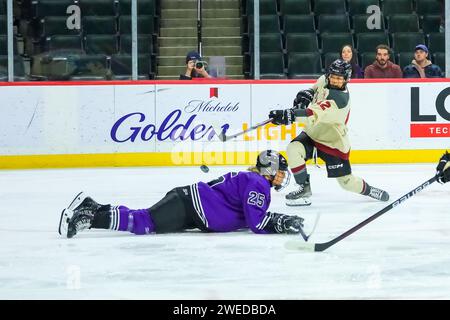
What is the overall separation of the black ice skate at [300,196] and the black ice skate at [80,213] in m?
2.05

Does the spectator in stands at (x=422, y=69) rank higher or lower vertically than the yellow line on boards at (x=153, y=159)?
higher

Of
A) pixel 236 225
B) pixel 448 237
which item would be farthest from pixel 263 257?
pixel 448 237

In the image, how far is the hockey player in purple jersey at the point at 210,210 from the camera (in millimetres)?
5977

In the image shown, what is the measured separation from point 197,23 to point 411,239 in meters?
5.53

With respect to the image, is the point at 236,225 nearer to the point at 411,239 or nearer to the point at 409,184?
the point at 411,239

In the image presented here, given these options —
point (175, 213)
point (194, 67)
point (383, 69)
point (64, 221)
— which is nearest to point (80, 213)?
point (64, 221)

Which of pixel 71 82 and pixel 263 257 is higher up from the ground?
pixel 71 82

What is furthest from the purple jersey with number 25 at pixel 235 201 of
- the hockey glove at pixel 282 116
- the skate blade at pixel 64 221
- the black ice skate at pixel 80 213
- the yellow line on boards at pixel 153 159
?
the yellow line on boards at pixel 153 159

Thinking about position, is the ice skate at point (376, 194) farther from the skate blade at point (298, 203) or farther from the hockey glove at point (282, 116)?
the hockey glove at point (282, 116)

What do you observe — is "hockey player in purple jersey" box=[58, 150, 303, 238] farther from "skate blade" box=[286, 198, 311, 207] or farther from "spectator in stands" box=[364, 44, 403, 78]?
"spectator in stands" box=[364, 44, 403, 78]

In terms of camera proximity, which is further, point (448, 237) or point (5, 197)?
point (5, 197)

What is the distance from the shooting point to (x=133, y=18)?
35.0 ft

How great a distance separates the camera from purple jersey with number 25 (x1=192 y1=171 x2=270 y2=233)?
5934 mm

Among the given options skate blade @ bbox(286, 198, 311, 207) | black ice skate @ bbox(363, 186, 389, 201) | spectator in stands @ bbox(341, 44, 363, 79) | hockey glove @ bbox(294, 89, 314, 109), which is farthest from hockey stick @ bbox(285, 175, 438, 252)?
spectator in stands @ bbox(341, 44, 363, 79)
